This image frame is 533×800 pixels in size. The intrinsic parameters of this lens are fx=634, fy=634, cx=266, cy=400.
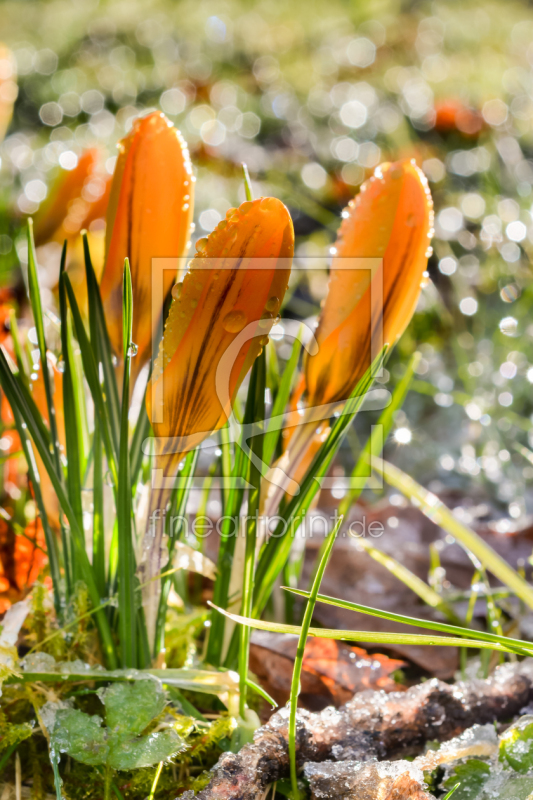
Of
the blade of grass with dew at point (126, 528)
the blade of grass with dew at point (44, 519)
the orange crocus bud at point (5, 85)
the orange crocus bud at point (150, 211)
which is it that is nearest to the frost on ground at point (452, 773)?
the blade of grass with dew at point (126, 528)

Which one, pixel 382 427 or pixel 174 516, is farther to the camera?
pixel 382 427

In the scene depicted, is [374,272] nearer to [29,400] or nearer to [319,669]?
[29,400]

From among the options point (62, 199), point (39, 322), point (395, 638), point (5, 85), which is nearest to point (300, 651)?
point (395, 638)

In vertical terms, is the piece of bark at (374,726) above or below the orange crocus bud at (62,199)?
below

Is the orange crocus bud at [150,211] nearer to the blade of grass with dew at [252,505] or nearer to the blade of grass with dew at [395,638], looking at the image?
the blade of grass with dew at [252,505]

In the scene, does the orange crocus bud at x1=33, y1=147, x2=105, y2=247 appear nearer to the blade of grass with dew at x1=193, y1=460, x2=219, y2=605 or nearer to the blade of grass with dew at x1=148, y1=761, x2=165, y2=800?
the blade of grass with dew at x1=193, y1=460, x2=219, y2=605

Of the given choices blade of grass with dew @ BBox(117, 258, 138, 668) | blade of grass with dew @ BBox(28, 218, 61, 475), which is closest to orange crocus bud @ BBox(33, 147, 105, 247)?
A: blade of grass with dew @ BBox(28, 218, 61, 475)
